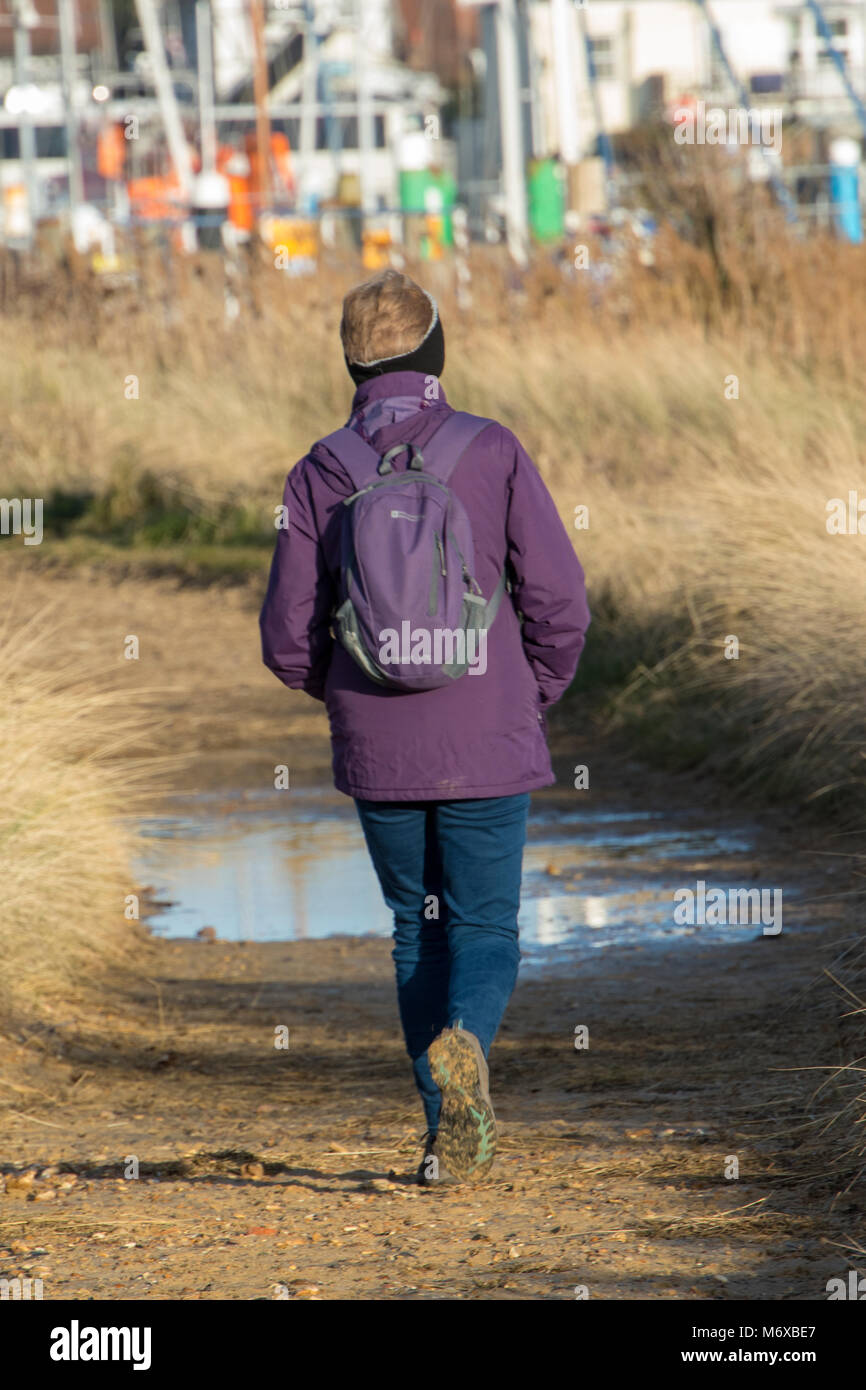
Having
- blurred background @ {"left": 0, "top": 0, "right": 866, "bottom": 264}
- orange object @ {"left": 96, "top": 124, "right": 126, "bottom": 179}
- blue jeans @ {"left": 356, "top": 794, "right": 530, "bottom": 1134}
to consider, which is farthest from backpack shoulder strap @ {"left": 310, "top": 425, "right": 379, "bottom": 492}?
orange object @ {"left": 96, "top": 124, "right": 126, "bottom": 179}

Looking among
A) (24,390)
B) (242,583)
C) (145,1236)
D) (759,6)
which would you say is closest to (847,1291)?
(145,1236)

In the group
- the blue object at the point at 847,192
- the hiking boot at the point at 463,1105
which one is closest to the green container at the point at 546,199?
the blue object at the point at 847,192

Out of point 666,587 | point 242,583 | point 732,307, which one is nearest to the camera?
point 666,587

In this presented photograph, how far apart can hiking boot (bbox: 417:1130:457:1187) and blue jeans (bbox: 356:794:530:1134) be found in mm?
33

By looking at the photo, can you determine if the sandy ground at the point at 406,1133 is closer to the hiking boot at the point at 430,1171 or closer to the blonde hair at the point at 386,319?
the hiking boot at the point at 430,1171

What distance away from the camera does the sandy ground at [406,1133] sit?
137 inches

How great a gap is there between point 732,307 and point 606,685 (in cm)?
515

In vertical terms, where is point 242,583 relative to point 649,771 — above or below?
above

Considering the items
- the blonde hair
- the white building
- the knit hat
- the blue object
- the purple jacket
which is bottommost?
the purple jacket

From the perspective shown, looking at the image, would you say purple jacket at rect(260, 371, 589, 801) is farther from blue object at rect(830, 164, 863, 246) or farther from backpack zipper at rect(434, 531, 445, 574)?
blue object at rect(830, 164, 863, 246)

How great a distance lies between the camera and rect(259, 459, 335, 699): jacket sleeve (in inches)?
149

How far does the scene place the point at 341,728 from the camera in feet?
12.5

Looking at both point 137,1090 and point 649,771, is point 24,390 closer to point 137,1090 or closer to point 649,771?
point 649,771

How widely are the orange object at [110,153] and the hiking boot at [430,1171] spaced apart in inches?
1347
